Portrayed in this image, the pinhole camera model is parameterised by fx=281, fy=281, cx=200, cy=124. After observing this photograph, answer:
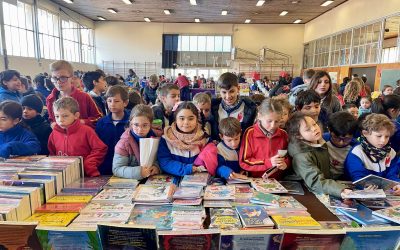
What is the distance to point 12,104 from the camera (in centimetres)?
251

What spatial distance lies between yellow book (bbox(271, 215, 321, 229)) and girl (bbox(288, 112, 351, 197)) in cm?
44

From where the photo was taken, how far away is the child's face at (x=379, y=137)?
6.78ft

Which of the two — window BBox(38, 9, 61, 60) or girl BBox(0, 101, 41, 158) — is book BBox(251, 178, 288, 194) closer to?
girl BBox(0, 101, 41, 158)

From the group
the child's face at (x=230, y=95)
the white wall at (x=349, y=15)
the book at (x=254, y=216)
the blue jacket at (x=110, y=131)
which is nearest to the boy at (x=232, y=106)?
the child's face at (x=230, y=95)

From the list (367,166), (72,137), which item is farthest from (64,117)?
(367,166)

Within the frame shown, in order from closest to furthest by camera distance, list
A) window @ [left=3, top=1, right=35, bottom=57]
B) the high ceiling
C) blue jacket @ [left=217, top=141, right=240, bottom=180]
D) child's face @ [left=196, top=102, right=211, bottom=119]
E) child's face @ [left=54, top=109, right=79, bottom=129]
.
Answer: blue jacket @ [left=217, top=141, right=240, bottom=180], child's face @ [left=54, top=109, right=79, bottom=129], child's face @ [left=196, top=102, right=211, bottom=119], window @ [left=3, top=1, right=35, bottom=57], the high ceiling

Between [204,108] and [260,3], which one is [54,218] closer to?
A: [204,108]

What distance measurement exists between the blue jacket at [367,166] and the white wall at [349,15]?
11345 millimetres

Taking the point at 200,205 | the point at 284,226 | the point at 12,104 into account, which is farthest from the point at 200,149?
the point at 12,104

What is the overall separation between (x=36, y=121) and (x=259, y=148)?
2210mm

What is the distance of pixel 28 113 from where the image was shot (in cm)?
286

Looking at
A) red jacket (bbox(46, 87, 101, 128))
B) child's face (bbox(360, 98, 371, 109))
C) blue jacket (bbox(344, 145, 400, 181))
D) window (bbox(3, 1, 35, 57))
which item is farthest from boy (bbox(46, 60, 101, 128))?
window (bbox(3, 1, 35, 57))

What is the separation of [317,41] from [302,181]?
1955 centimetres

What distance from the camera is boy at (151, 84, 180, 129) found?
309 cm
